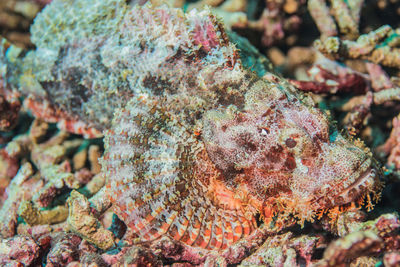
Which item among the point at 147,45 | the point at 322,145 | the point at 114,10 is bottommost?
the point at 322,145

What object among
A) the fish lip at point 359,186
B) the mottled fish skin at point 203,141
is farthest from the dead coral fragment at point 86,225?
the fish lip at point 359,186

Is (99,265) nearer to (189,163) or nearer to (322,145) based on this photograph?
(189,163)

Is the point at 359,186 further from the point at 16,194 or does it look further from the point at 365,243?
the point at 16,194

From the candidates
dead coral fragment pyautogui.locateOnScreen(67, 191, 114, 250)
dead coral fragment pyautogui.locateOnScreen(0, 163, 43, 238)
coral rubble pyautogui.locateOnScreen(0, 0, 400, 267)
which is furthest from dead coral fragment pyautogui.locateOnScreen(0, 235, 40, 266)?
dead coral fragment pyautogui.locateOnScreen(0, 163, 43, 238)

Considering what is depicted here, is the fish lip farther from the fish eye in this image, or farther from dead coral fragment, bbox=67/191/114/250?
dead coral fragment, bbox=67/191/114/250

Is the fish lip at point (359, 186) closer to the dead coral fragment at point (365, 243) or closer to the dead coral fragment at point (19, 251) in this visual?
the dead coral fragment at point (365, 243)

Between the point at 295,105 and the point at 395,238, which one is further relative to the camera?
the point at 295,105

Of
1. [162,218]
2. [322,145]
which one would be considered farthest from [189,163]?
[322,145]
